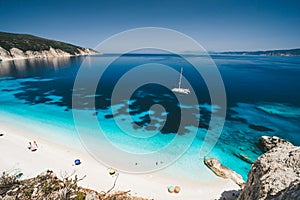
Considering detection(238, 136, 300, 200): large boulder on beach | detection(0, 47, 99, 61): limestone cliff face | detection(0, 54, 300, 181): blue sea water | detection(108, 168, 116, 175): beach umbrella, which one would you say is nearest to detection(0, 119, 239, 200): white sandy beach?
detection(108, 168, 116, 175): beach umbrella

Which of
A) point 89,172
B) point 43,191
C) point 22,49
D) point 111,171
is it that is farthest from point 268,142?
point 22,49

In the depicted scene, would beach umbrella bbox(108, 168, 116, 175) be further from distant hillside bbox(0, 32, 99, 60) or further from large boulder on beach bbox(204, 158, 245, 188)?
distant hillside bbox(0, 32, 99, 60)

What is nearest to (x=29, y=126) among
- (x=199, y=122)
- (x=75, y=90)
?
(x=75, y=90)

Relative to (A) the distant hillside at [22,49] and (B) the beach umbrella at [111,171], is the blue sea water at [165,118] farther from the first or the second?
(A) the distant hillside at [22,49]

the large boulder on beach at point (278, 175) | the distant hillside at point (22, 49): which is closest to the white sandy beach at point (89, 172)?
the large boulder on beach at point (278, 175)

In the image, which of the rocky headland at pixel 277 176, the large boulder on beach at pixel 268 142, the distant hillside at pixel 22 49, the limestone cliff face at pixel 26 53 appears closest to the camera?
the rocky headland at pixel 277 176

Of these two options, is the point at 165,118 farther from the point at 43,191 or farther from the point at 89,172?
the point at 43,191
